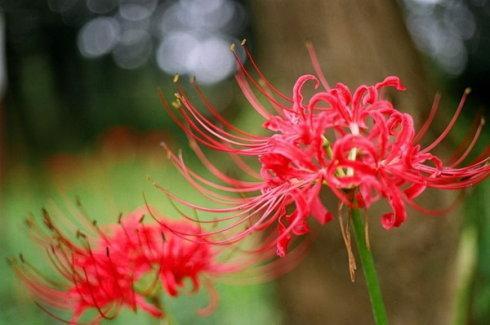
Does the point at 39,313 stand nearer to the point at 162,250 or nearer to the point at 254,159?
the point at 254,159

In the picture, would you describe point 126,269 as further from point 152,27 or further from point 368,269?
point 152,27

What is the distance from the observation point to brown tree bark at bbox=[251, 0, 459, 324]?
1746 mm

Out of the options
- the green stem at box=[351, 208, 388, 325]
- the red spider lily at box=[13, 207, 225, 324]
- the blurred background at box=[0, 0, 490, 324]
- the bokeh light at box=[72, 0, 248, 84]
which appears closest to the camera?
the green stem at box=[351, 208, 388, 325]

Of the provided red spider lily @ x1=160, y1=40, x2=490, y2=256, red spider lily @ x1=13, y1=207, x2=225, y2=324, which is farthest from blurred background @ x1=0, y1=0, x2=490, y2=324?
red spider lily @ x1=160, y1=40, x2=490, y2=256

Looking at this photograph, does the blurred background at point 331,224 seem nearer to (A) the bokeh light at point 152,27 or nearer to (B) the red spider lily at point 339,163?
(B) the red spider lily at point 339,163

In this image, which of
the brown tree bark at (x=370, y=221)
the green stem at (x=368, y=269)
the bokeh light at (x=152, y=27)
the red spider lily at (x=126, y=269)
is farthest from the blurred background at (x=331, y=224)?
the bokeh light at (x=152, y=27)

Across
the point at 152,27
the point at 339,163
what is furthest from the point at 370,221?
the point at 152,27

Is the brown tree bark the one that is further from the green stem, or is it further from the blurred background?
the green stem

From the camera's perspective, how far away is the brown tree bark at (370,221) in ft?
5.73

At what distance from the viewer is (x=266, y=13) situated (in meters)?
2.02

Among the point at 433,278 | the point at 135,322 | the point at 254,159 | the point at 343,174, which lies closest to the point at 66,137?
the point at 135,322

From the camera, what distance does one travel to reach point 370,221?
179 cm

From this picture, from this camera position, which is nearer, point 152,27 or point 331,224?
point 331,224

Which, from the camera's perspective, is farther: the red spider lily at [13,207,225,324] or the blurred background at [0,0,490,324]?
the blurred background at [0,0,490,324]
